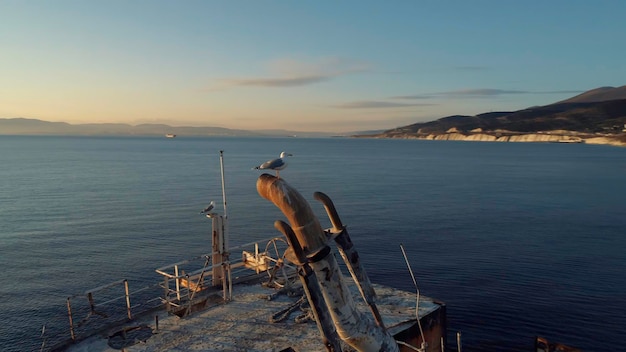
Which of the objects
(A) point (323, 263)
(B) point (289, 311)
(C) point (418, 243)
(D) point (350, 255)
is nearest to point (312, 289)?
(A) point (323, 263)

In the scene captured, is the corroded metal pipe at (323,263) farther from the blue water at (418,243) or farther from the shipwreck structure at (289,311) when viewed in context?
the blue water at (418,243)

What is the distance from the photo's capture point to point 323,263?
692 cm

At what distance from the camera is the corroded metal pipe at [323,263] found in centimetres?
645

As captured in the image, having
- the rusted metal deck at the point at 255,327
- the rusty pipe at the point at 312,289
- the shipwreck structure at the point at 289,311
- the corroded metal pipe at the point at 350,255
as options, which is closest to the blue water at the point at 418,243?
the rusted metal deck at the point at 255,327

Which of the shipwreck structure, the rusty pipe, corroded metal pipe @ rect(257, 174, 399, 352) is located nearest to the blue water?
the shipwreck structure

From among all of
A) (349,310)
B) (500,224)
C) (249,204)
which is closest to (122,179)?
(249,204)

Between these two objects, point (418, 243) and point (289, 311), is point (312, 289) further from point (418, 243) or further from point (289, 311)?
point (418, 243)

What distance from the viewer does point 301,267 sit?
6.71 meters

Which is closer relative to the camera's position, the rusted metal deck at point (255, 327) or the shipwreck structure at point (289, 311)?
the shipwreck structure at point (289, 311)

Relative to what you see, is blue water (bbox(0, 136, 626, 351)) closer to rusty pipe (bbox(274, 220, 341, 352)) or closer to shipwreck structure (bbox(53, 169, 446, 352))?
shipwreck structure (bbox(53, 169, 446, 352))

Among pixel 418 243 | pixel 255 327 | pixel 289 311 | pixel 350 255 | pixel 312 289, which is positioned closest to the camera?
pixel 312 289

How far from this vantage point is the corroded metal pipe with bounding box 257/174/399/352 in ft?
21.1

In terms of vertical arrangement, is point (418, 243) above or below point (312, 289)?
below

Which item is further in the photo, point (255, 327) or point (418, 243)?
point (418, 243)
